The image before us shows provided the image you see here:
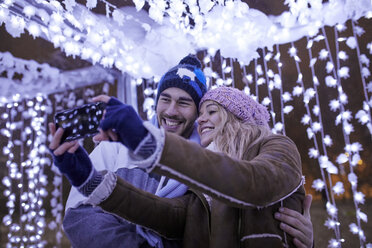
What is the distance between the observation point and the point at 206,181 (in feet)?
2.43

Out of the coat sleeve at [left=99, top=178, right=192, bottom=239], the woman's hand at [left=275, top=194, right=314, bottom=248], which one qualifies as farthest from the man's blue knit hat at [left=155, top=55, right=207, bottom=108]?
the woman's hand at [left=275, top=194, right=314, bottom=248]

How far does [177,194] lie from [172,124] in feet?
1.91

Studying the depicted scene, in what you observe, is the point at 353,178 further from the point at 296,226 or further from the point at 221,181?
the point at 221,181

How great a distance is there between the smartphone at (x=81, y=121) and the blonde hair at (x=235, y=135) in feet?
1.78

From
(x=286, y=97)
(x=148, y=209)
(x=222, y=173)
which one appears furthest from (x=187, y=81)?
(x=286, y=97)

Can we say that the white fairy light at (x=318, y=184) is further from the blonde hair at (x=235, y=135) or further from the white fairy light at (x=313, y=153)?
the blonde hair at (x=235, y=135)

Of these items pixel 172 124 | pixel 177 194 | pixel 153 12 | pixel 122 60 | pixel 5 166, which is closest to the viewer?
pixel 177 194

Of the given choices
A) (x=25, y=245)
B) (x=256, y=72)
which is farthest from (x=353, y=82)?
(x=25, y=245)

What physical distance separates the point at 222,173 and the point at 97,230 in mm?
671

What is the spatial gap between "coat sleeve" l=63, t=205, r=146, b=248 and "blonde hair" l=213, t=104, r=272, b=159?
Answer: 1.61ft

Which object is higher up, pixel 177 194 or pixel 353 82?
pixel 353 82

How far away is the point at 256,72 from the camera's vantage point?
336cm

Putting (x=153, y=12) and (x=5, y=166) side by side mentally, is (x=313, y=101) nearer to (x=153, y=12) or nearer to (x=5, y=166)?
(x=153, y=12)

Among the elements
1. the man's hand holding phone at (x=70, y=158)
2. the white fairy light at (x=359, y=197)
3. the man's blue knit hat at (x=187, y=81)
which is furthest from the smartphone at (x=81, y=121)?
the white fairy light at (x=359, y=197)
